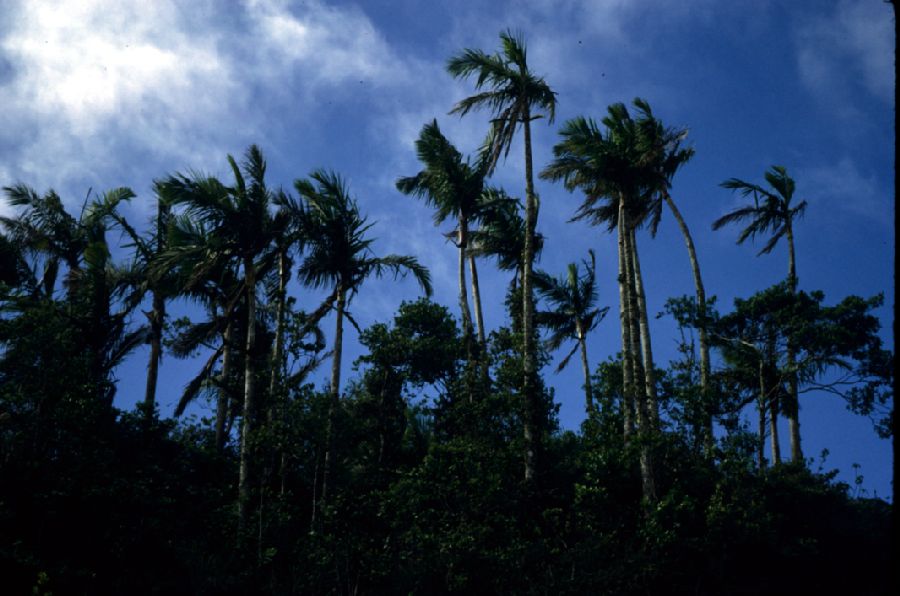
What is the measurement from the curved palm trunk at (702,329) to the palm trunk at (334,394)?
887cm

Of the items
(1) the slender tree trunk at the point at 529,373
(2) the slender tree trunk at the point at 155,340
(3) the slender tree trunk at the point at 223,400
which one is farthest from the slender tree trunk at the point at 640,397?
(2) the slender tree trunk at the point at 155,340

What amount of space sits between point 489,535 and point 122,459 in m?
8.44

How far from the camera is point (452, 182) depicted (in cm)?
2838

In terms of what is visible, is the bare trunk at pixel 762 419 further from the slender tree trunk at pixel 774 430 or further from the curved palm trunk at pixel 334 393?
the curved palm trunk at pixel 334 393

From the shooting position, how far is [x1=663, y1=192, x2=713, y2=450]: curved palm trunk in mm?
20312

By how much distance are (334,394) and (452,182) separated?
10576mm

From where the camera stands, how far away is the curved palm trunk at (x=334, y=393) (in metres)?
19.4

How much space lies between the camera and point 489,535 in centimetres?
1712

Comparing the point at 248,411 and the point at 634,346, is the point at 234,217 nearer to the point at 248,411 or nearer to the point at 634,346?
the point at 248,411

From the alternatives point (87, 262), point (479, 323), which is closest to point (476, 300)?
point (479, 323)

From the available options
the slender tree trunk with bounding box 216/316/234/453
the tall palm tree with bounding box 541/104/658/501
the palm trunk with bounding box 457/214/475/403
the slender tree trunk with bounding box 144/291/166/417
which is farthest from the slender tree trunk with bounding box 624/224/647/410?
the slender tree trunk with bounding box 144/291/166/417

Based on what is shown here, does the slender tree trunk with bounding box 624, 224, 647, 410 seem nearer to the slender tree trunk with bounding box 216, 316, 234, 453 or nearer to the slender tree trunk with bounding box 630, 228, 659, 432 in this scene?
the slender tree trunk with bounding box 630, 228, 659, 432

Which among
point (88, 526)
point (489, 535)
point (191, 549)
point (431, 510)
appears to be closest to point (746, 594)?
point (489, 535)

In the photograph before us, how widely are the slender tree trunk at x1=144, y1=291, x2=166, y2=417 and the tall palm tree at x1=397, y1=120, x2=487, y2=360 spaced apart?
371 inches
